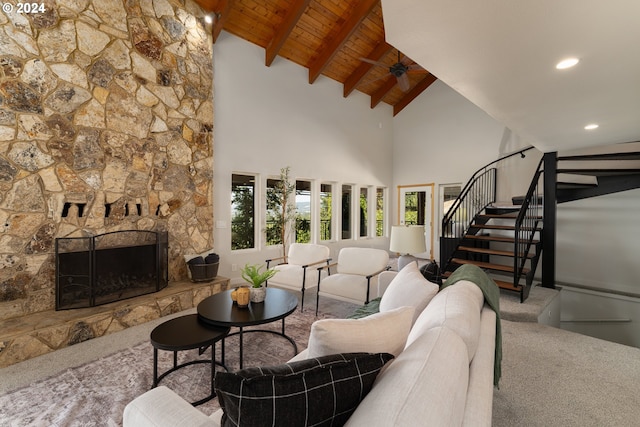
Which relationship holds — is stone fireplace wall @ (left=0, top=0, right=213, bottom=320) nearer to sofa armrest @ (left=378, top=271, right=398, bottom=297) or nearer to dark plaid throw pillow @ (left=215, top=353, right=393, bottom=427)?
sofa armrest @ (left=378, top=271, right=398, bottom=297)

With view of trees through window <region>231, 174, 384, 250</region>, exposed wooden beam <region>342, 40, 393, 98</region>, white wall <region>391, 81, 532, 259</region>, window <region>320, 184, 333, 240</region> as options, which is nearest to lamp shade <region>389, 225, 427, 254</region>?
view of trees through window <region>231, 174, 384, 250</region>

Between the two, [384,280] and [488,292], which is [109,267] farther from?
[488,292]

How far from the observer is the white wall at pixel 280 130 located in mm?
5105

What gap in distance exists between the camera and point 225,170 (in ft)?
16.8

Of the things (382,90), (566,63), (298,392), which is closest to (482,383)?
(298,392)

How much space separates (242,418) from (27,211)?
3733 mm

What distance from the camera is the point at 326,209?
282 inches

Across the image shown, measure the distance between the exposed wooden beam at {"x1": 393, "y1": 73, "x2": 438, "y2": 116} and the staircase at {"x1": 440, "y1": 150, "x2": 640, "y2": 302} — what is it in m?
2.75

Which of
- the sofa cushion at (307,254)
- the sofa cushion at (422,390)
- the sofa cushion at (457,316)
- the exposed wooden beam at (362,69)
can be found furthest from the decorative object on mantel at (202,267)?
the exposed wooden beam at (362,69)

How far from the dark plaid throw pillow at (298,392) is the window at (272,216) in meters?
4.93

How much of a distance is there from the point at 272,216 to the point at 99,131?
308 cm

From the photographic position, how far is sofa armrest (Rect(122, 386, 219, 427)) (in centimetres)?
107

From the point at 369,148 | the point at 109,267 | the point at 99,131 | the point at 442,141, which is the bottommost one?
the point at 109,267

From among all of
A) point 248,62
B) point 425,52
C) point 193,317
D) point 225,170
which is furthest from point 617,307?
point 248,62
